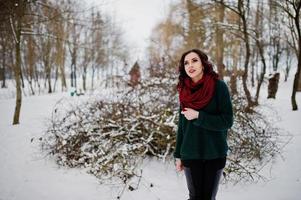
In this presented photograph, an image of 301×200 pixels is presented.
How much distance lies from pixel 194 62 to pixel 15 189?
3780mm

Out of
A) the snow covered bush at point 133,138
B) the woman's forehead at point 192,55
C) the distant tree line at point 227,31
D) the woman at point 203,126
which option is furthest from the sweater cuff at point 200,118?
the distant tree line at point 227,31

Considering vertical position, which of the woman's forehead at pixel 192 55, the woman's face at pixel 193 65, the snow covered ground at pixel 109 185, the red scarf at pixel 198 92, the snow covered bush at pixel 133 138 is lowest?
the snow covered ground at pixel 109 185

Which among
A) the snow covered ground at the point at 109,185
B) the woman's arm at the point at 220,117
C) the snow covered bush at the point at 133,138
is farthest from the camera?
the snow covered bush at the point at 133,138

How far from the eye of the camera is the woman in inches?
91.2

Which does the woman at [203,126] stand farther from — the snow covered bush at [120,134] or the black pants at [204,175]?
the snow covered bush at [120,134]

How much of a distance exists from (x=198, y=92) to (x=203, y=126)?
34 cm

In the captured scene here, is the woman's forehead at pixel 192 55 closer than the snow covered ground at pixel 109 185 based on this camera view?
Yes

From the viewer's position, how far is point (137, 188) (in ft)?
13.6

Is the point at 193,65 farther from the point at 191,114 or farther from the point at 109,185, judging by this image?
the point at 109,185

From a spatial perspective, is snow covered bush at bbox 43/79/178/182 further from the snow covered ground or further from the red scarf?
the red scarf

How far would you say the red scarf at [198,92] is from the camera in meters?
2.34

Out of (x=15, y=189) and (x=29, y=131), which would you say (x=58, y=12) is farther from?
(x=15, y=189)

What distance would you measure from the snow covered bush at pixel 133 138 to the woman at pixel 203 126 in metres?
1.98

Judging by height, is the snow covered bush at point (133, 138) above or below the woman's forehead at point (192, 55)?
below
